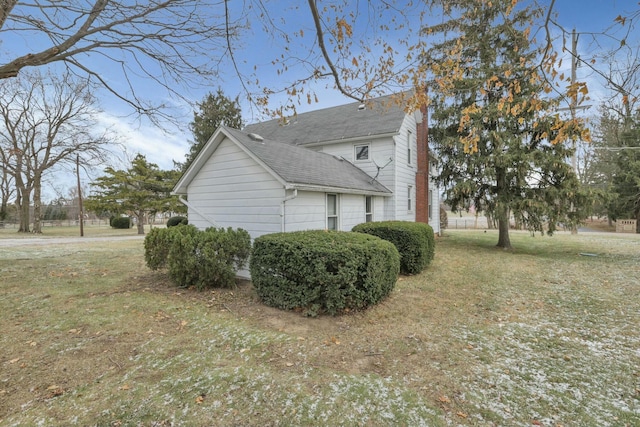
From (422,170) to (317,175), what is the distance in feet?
29.2

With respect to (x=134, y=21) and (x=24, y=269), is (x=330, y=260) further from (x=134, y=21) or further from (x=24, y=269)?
(x=24, y=269)

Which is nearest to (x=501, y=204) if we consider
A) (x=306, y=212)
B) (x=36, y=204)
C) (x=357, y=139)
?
(x=357, y=139)

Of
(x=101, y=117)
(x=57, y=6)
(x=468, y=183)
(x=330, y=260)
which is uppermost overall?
(x=101, y=117)

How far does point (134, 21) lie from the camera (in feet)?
23.0

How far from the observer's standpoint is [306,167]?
31.1ft

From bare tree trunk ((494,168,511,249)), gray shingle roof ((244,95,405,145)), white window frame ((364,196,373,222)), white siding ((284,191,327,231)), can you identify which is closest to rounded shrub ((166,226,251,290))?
white siding ((284,191,327,231))

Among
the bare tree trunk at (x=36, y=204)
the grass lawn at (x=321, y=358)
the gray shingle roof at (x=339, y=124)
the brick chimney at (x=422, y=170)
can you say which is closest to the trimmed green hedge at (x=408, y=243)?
the grass lawn at (x=321, y=358)

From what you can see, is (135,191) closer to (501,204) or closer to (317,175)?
(317,175)

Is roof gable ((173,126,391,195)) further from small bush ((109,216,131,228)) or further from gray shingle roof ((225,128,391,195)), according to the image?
small bush ((109,216,131,228))

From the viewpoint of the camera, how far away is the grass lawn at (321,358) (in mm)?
2830

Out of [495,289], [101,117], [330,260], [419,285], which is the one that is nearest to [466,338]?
[330,260]

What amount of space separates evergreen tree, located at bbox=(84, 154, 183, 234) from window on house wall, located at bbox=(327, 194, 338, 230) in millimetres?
21821

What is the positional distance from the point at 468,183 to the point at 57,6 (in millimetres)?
13871

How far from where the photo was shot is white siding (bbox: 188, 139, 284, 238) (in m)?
7.79
